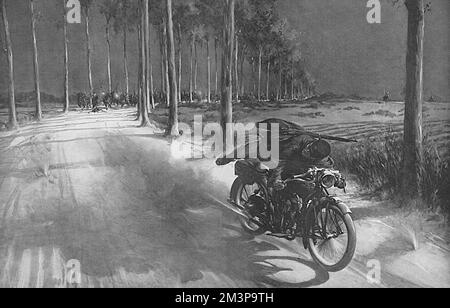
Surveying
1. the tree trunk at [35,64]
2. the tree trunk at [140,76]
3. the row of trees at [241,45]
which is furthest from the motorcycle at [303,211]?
the tree trunk at [35,64]

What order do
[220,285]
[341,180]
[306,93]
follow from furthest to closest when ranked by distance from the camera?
[306,93]
[220,285]
[341,180]

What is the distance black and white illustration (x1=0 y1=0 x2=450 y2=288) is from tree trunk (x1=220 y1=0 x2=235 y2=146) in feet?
0.04

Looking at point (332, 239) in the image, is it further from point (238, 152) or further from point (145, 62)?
point (145, 62)

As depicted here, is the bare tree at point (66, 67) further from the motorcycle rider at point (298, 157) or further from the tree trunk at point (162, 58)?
the motorcycle rider at point (298, 157)

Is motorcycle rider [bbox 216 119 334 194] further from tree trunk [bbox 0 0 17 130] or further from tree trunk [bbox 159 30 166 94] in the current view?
tree trunk [bbox 0 0 17 130]

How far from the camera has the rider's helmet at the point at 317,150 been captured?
3207 millimetres

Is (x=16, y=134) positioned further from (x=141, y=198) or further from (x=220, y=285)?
(x=220, y=285)

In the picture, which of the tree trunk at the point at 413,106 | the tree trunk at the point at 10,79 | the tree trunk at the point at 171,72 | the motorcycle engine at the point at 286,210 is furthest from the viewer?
the tree trunk at the point at 171,72

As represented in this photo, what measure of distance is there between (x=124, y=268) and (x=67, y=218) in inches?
23.7

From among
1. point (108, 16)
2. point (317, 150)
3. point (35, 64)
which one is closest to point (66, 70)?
point (35, 64)

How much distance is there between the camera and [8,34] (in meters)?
3.76

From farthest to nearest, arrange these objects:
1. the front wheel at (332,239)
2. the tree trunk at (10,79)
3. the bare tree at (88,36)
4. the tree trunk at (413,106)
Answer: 1. the bare tree at (88,36)
2. the tree trunk at (10,79)
3. the tree trunk at (413,106)
4. the front wheel at (332,239)

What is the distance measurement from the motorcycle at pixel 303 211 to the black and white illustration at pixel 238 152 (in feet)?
0.04
